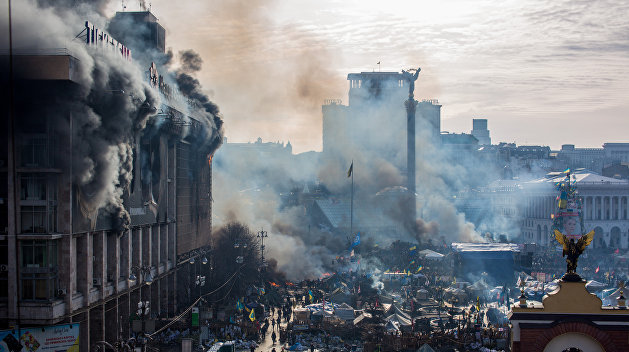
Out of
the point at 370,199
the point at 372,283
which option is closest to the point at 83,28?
the point at 372,283

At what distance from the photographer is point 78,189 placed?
2859 cm

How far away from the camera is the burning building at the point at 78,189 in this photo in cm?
2673

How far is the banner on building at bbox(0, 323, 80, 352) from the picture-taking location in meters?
23.1

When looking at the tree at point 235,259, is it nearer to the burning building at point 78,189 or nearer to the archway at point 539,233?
the burning building at point 78,189

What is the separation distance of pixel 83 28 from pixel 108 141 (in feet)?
21.3

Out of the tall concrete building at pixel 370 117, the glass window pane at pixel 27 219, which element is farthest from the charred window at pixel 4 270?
the tall concrete building at pixel 370 117

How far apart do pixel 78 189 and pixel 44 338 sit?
21.3ft

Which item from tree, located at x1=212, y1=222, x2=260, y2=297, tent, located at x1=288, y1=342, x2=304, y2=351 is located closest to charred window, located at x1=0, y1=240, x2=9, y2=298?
tent, located at x1=288, y1=342, x2=304, y2=351

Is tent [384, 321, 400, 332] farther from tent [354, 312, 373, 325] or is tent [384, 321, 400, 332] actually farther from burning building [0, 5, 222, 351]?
burning building [0, 5, 222, 351]

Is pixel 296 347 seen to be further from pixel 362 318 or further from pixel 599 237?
pixel 599 237

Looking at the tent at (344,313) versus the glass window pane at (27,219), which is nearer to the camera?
the glass window pane at (27,219)

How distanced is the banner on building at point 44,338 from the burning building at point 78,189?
66.9 inches

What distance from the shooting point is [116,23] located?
172ft

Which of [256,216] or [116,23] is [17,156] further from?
[256,216]
